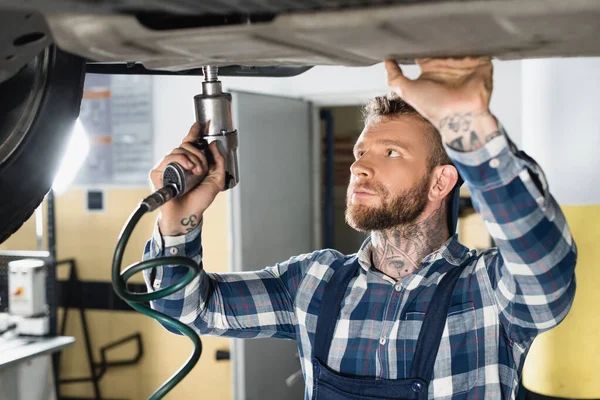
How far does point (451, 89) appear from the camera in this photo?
0.78 m

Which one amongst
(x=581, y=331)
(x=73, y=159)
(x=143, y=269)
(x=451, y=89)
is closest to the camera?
(x=451, y=89)

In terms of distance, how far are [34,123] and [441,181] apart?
0.90 m

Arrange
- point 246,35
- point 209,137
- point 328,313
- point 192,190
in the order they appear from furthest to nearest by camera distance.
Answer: point 328,313, point 192,190, point 209,137, point 246,35

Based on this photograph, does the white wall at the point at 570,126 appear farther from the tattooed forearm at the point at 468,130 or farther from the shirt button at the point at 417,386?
the tattooed forearm at the point at 468,130

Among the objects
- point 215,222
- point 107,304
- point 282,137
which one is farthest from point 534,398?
point 107,304

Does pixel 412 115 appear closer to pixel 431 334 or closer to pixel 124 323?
pixel 431 334

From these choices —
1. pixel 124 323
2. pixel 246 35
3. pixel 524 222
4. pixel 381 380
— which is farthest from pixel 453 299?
pixel 124 323

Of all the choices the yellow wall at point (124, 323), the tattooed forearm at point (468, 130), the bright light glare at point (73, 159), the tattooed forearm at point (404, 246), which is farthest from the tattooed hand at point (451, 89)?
the bright light glare at point (73, 159)

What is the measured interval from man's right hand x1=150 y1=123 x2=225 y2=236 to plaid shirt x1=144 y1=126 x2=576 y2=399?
0.09ft

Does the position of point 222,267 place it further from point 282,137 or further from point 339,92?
point 339,92

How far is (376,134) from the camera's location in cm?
140

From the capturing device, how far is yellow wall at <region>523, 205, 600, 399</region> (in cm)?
202

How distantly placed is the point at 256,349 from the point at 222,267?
0.64 m

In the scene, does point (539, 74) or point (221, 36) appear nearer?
point (221, 36)
